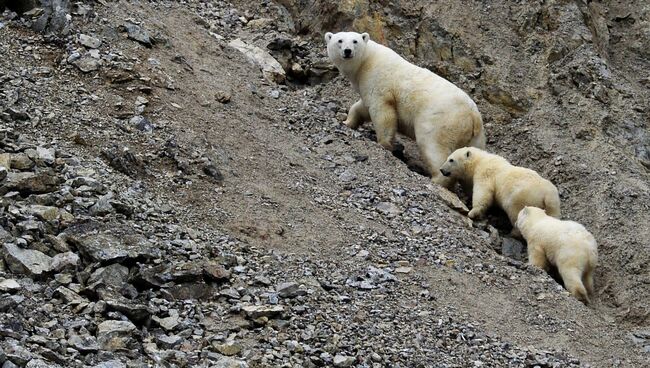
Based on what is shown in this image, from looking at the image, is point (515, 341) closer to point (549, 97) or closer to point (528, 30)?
point (549, 97)

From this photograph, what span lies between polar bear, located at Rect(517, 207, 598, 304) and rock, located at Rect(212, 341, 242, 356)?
4.21 metres

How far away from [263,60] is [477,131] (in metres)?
3.12

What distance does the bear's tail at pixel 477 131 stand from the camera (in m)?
11.6

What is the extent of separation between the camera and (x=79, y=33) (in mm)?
10711

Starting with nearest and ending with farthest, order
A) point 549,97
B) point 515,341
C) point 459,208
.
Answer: point 515,341 → point 459,208 → point 549,97

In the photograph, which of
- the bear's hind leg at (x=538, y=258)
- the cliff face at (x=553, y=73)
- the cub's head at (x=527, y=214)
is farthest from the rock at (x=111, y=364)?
the cliff face at (x=553, y=73)

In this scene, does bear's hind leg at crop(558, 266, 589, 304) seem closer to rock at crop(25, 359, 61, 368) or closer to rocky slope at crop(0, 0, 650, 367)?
rocky slope at crop(0, 0, 650, 367)

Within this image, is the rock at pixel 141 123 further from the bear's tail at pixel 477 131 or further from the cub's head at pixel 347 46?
the bear's tail at pixel 477 131

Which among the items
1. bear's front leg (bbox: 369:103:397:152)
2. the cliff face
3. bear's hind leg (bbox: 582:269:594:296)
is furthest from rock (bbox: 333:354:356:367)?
bear's front leg (bbox: 369:103:397:152)

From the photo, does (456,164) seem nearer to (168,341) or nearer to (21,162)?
(21,162)

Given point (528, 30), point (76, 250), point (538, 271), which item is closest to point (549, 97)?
point (528, 30)

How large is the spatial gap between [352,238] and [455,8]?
6.09 m

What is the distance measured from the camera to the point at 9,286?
6.26m

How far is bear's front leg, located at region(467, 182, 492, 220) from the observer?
10.8 metres
